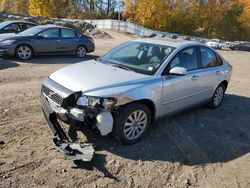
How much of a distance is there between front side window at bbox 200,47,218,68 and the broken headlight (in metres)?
2.74

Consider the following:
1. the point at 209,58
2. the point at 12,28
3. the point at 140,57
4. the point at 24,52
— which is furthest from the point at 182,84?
the point at 12,28

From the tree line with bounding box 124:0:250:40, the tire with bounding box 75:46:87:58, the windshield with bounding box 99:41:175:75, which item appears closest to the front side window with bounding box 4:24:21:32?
the tire with bounding box 75:46:87:58

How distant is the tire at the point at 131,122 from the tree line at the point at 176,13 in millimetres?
44214

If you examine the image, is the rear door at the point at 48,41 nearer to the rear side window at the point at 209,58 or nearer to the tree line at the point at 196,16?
the rear side window at the point at 209,58

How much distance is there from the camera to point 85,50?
1486 cm

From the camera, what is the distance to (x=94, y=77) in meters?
5.06

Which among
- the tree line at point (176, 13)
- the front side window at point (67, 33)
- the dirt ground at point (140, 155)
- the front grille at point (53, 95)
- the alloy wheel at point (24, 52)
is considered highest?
the front grille at point (53, 95)

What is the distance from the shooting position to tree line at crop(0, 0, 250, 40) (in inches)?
1930

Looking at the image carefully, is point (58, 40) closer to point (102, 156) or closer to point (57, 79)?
point (57, 79)

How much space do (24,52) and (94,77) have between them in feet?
26.9

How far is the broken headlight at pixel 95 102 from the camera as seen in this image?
458cm

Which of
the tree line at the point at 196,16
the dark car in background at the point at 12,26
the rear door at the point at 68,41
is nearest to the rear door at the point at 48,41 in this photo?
the rear door at the point at 68,41

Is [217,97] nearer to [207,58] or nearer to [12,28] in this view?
[207,58]

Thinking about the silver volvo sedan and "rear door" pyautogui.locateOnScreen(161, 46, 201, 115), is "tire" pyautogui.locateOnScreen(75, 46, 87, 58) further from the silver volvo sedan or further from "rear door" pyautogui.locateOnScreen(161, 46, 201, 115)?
"rear door" pyautogui.locateOnScreen(161, 46, 201, 115)
